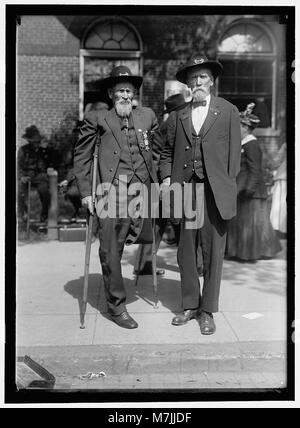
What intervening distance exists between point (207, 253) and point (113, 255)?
868 millimetres

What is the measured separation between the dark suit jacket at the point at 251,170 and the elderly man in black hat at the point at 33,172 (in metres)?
3.85

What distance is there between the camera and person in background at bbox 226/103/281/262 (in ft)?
25.6

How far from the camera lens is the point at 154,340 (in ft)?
16.0

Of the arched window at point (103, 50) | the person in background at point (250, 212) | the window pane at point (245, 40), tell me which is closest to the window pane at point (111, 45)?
the arched window at point (103, 50)

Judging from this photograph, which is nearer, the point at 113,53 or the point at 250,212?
the point at 250,212

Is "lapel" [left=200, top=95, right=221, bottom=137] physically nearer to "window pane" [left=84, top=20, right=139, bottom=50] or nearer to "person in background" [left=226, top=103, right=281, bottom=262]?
"person in background" [left=226, top=103, right=281, bottom=262]

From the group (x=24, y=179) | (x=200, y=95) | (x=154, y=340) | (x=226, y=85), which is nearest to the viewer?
(x=154, y=340)

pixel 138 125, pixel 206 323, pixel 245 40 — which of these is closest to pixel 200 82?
pixel 138 125

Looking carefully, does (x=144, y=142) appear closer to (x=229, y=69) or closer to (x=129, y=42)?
(x=129, y=42)

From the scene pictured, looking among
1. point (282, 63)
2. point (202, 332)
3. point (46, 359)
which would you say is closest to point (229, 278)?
point (202, 332)

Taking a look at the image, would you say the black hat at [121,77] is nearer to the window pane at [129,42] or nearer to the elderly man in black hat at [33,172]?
the elderly man in black hat at [33,172]

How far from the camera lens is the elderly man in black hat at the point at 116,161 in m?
5.17
